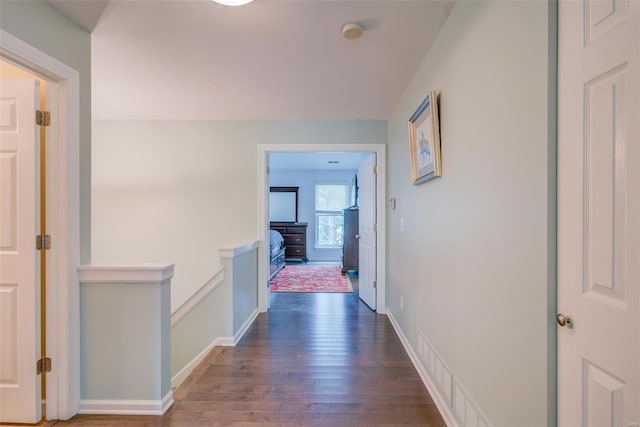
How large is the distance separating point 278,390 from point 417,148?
1928mm

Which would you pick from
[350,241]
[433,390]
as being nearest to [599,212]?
[433,390]

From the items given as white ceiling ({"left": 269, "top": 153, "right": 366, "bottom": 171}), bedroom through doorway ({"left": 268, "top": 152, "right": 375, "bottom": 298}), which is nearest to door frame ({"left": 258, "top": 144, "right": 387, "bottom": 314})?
white ceiling ({"left": 269, "top": 153, "right": 366, "bottom": 171})

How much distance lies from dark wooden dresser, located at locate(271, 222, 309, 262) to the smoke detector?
5873 mm

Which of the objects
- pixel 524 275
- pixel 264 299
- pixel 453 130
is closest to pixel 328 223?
pixel 264 299

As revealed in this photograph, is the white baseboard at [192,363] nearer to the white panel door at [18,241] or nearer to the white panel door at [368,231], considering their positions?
the white panel door at [18,241]

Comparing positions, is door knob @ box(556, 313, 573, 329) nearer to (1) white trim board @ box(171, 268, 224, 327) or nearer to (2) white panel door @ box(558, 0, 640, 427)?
(2) white panel door @ box(558, 0, 640, 427)

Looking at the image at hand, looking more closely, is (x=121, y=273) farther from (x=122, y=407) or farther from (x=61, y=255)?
(x=122, y=407)

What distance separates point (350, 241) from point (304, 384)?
3.93m

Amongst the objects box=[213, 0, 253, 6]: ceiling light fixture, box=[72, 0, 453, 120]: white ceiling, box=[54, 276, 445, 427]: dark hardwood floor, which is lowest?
box=[54, 276, 445, 427]: dark hardwood floor

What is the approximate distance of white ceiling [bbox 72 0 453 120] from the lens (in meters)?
1.76

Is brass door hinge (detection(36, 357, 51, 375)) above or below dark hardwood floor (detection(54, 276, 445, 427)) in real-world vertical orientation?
above

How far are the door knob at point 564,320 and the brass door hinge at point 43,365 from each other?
2430 mm

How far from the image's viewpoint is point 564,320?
0.92m

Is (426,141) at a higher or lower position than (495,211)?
higher
